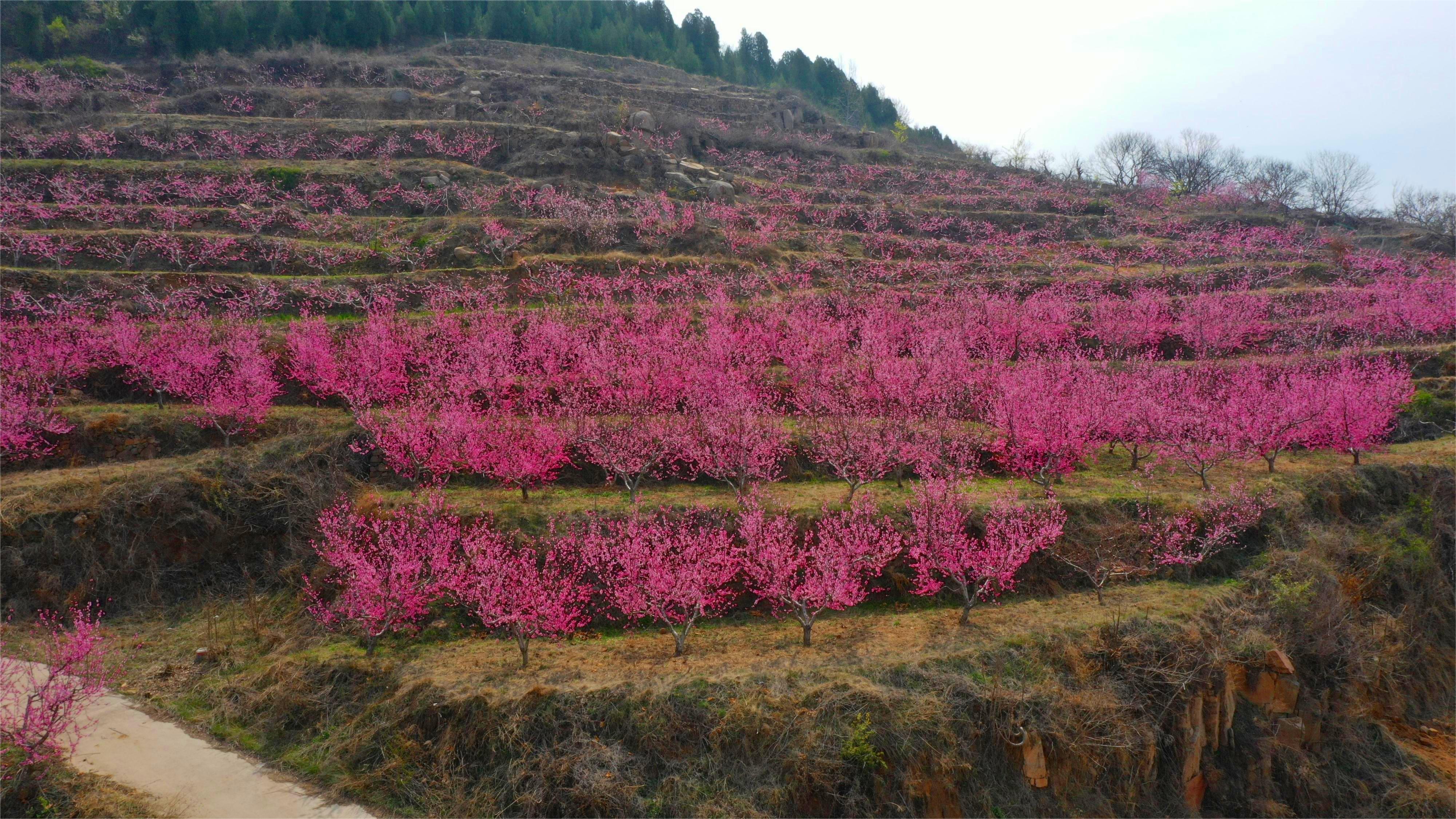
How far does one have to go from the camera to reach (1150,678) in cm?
1450

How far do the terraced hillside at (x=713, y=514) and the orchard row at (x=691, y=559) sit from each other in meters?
0.13

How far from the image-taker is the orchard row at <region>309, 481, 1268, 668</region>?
51.5 feet

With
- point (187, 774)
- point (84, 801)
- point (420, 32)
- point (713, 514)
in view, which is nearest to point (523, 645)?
point (713, 514)

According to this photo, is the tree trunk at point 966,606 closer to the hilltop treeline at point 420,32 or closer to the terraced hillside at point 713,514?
the terraced hillside at point 713,514

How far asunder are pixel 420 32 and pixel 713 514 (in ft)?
295

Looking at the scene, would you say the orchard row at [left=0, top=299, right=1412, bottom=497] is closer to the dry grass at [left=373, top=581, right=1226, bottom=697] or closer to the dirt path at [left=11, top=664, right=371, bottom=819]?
the dry grass at [left=373, top=581, right=1226, bottom=697]

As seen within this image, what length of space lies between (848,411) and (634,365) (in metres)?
7.87

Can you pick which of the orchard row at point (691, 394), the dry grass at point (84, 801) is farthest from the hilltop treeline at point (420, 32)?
the dry grass at point (84, 801)

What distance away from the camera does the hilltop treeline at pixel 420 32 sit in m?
62.9

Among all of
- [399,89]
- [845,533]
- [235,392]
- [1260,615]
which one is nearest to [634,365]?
[845,533]

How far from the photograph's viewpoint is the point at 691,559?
53.0 feet

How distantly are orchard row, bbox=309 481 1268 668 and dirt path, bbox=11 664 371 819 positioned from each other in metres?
3.32

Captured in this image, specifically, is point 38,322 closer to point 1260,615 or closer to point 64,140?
point 64,140

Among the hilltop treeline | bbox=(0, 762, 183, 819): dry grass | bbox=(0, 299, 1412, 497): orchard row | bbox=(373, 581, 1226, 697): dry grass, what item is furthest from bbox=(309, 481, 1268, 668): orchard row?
the hilltop treeline
